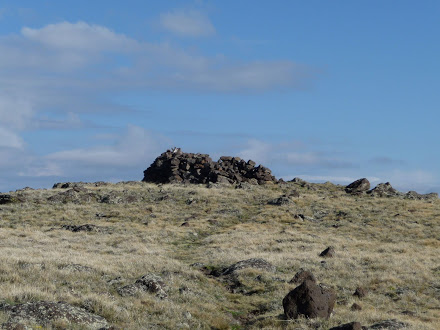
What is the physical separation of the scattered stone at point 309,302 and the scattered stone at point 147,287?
16.2ft

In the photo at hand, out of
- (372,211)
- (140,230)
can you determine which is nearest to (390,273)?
(140,230)

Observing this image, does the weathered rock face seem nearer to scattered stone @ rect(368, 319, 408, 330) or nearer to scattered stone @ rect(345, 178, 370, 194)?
scattered stone @ rect(345, 178, 370, 194)

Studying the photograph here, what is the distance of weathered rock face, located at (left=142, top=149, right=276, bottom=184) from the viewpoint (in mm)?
87125

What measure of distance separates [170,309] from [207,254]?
1587 cm

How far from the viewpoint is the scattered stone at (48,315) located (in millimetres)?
13027

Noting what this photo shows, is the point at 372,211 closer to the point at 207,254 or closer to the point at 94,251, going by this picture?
the point at 207,254

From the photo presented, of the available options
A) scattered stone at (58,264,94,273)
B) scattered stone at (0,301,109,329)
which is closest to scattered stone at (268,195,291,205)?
scattered stone at (58,264,94,273)

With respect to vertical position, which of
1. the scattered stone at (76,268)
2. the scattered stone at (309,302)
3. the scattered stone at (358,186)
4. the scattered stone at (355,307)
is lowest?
the scattered stone at (355,307)

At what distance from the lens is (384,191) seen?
8075cm

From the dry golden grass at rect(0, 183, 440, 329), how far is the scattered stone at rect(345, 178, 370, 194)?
8226mm

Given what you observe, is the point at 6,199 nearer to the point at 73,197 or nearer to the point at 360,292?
the point at 73,197

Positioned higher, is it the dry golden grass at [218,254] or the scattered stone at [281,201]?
the scattered stone at [281,201]

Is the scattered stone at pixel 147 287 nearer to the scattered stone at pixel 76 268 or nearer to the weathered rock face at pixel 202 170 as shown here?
the scattered stone at pixel 76 268

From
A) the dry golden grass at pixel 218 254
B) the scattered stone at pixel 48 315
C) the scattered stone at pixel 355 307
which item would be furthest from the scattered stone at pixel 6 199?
the scattered stone at pixel 355 307
